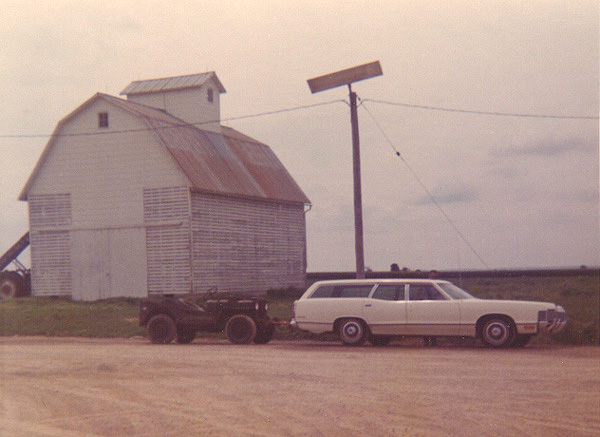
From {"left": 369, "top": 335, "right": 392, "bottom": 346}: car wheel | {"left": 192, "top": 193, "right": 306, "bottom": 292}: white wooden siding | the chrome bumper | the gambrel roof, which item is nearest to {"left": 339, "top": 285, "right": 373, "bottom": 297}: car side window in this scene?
{"left": 369, "top": 335, "right": 392, "bottom": 346}: car wheel

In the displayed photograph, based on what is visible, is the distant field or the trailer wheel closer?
the distant field

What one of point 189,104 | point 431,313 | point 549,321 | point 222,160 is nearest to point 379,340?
point 431,313

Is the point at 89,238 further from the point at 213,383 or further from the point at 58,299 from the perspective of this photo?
the point at 213,383

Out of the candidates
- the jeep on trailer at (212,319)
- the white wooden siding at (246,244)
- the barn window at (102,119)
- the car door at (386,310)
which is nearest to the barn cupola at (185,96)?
the white wooden siding at (246,244)

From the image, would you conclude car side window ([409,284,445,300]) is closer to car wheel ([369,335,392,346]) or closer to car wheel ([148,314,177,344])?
car wheel ([369,335,392,346])

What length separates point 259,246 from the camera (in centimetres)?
3659

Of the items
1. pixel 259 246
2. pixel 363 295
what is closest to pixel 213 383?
pixel 363 295

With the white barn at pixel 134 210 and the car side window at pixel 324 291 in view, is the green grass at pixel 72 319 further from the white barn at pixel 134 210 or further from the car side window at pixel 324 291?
the car side window at pixel 324 291

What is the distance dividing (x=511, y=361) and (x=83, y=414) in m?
8.02

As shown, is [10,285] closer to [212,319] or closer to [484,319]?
[212,319]

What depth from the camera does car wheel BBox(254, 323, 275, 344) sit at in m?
19.8

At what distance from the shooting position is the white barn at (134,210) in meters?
31.6

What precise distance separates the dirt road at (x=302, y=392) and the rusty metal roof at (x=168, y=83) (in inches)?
890

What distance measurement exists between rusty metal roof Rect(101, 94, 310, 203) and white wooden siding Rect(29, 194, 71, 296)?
490cm
